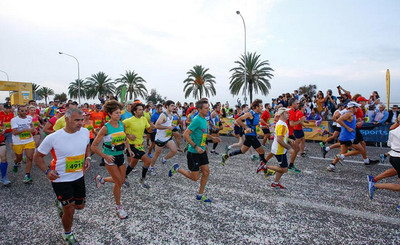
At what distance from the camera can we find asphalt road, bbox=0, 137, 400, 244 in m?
3.15

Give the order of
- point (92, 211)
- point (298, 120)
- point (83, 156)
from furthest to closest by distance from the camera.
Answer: point (298, 120) → point (92, 211) → point (83, 156)

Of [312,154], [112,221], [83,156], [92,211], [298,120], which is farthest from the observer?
[312,154]

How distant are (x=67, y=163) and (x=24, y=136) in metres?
3.74

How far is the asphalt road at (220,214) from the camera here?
3.15 metres

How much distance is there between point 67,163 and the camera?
294 centimetres

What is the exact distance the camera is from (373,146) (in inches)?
404

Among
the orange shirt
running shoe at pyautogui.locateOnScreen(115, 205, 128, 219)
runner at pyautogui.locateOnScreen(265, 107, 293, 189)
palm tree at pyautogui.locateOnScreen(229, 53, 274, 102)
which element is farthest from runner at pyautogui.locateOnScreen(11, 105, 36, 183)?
palm tree at pyautogui.locateOnScreen(229, 53, 274, 102)

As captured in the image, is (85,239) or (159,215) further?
(159,215)

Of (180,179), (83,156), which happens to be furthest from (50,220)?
(180,179)

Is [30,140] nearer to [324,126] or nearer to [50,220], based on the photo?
[50,220]

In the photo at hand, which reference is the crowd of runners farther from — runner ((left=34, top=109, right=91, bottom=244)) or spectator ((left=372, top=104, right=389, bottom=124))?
spectator ((left=372, top=104, right=389, bottom=124))

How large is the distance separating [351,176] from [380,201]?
1615mm

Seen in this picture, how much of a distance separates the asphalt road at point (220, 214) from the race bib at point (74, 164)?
1.00 m

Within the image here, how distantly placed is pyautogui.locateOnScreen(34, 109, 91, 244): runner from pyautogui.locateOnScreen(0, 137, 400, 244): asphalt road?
1.82 feet
